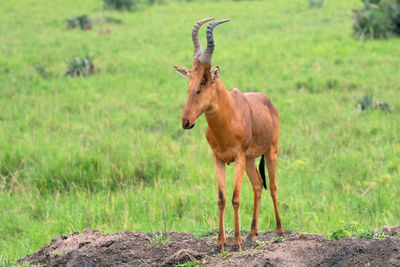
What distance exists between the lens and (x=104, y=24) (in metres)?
23.1

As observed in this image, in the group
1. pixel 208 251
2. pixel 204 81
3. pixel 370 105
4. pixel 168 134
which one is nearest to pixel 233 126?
pixel 204 81

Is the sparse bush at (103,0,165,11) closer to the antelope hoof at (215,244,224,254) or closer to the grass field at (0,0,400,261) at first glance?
the grass field at (0,0,400,261)

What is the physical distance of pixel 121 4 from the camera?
88.3 feet

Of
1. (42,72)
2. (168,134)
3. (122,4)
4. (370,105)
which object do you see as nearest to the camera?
(168,134)

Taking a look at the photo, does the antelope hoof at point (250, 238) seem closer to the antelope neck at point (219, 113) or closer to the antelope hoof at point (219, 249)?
the antelope hoof at point (219, 249)

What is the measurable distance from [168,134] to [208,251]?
5415 mm

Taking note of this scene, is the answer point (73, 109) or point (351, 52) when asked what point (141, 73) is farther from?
point (351, 52)

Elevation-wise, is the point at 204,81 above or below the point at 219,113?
above

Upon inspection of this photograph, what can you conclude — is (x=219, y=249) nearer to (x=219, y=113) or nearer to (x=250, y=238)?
(x=250, y=238)

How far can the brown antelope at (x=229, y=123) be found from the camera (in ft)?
14.4

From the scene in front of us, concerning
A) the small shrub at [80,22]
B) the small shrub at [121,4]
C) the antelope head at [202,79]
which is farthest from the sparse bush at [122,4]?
the antelope head at [202,79]

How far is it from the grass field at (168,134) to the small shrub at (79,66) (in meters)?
0.32

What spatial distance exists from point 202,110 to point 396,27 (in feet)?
50.8

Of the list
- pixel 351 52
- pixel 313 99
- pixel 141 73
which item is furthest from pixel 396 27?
pixel 141 73
